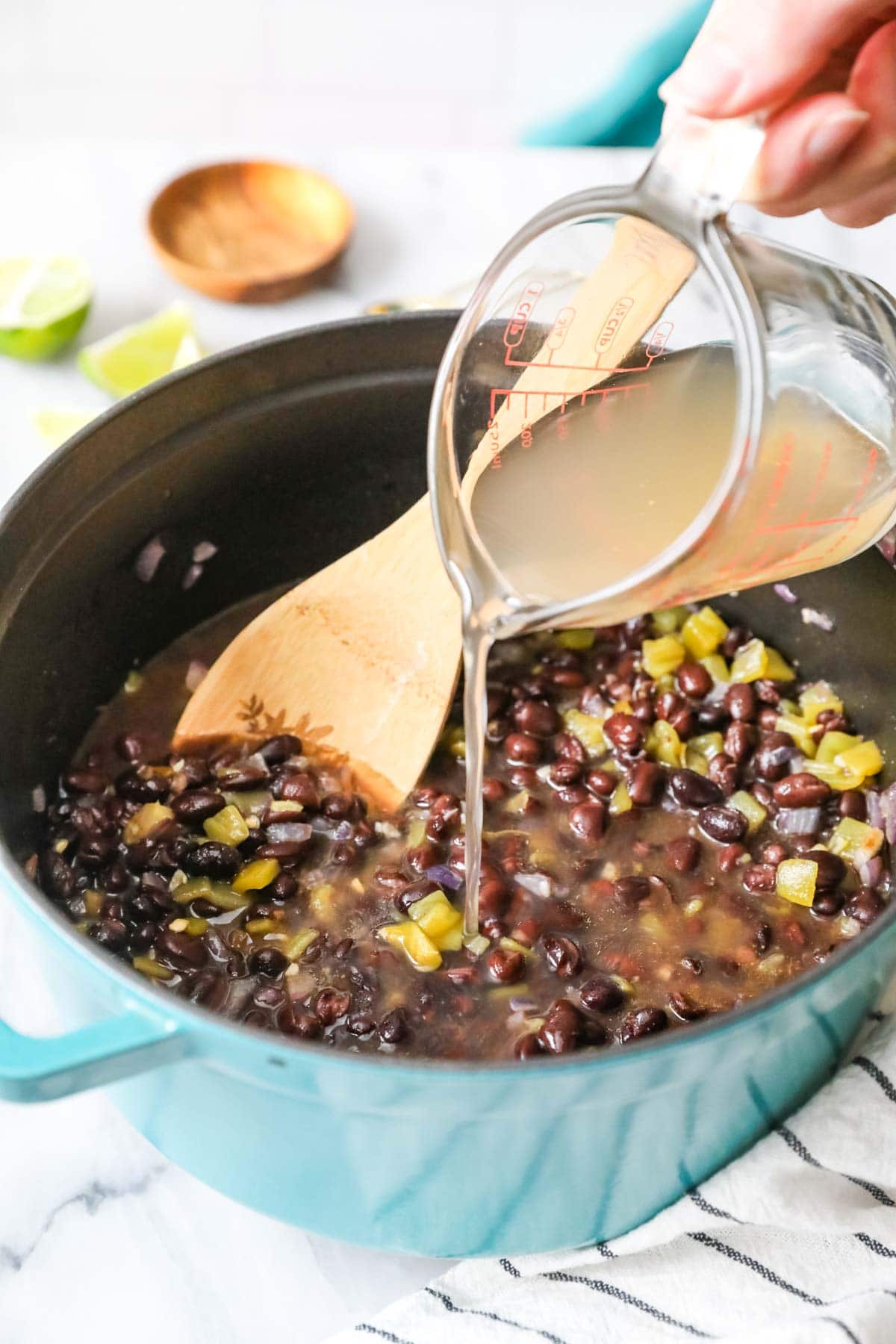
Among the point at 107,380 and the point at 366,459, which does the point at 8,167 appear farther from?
the point at 366,459

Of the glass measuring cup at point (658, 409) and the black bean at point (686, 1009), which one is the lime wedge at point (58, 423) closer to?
the glass measuring cup at point (658, 409)

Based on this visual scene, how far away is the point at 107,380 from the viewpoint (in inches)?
96.8

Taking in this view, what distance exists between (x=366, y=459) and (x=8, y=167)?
1.26 metres

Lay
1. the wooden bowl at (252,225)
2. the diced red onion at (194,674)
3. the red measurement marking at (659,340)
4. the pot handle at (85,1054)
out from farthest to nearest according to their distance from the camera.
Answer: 1. the wooden bowl at (252,225)
2. the diced red onion at (194,674)
3. the red measurement marking at (659,340)
4. the pot handle at (85,1054)

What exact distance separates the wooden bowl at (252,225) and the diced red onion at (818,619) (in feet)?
3.79

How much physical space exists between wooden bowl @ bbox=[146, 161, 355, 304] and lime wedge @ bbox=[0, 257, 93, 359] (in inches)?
6.9

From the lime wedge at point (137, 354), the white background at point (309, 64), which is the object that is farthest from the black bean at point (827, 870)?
the white background at point (309, 64)

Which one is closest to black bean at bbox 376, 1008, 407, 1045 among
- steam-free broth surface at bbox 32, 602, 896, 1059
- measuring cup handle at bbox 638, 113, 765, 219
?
steam-free broth surface at bbox 32, 602, 896, 1059

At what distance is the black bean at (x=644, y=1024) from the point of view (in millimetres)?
1621

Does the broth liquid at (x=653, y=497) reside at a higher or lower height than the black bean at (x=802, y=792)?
higher

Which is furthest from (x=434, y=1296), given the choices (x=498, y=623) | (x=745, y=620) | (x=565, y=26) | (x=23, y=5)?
(x=23, y=5)

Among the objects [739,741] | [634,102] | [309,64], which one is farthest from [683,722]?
[309,64]

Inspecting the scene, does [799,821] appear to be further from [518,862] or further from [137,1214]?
[137,1214]

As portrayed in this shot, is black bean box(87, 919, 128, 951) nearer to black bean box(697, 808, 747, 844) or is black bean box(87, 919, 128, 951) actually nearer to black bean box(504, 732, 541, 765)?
black bean box(504, 732, 541, 765)
